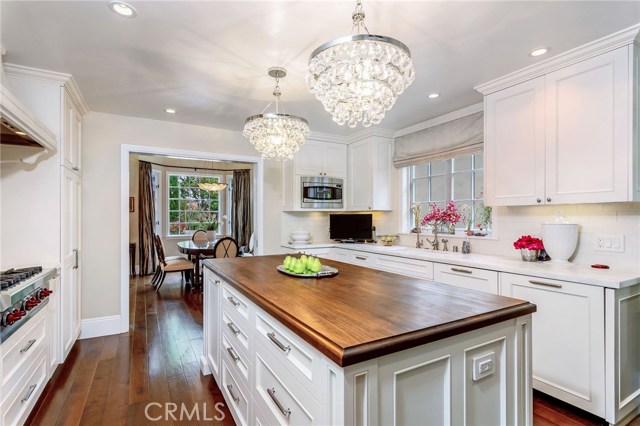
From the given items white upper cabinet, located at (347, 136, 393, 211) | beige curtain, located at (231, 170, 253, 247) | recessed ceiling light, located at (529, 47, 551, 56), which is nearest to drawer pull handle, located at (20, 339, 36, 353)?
white upper cabinet, located at (347, 136, 393, 211)

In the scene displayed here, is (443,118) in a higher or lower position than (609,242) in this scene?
higher

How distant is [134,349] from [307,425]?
2.72m

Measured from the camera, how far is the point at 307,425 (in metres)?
1.09

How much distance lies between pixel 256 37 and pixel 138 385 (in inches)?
106

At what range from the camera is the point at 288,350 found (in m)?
1.22

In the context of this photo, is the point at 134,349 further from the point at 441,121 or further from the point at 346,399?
the point at 441,121

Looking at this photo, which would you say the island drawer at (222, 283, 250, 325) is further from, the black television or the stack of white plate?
the black television

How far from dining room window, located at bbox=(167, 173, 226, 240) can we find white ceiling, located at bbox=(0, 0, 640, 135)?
494 centimetres

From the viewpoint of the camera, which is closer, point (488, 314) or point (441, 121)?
point (488, 314)

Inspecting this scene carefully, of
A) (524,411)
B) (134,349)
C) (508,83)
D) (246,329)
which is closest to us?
(524,411)

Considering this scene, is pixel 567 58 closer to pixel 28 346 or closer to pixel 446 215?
pixel 446 215

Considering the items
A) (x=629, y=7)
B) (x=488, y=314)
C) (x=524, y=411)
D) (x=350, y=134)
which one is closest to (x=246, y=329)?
(x=488, y=314)

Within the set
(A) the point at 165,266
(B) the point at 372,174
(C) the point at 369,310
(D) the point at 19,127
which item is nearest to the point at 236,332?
(C) the point at 369,310

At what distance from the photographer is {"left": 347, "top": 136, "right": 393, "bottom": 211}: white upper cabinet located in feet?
14.2
